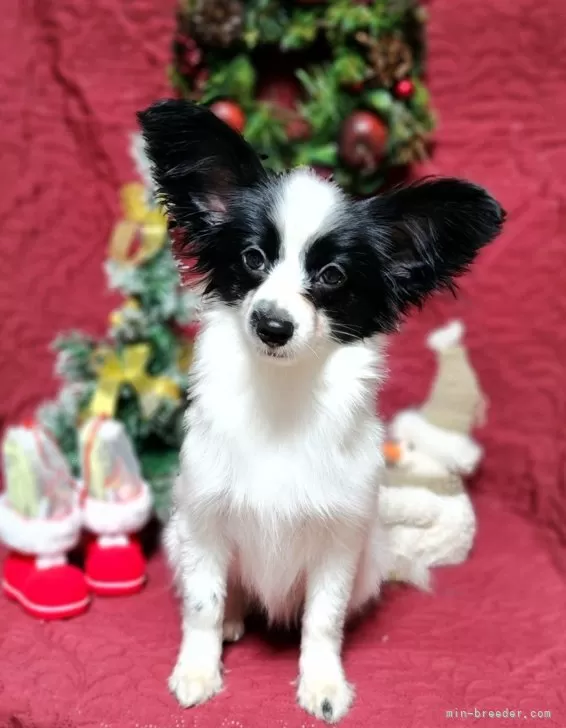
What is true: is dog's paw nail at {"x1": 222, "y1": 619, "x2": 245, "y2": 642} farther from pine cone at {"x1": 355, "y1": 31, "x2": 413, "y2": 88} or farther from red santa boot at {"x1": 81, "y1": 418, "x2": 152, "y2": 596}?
pine cone at {"x1": 355, "y1": 31, "x2": 413, "y2": 88}

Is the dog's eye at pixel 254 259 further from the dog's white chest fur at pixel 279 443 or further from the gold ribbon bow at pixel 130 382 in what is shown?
the gold ribbon bow at pixel 130 382

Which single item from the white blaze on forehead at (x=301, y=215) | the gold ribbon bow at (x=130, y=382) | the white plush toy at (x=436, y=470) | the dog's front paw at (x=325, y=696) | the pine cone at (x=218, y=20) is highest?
the pine cone at (x=218, y=20)

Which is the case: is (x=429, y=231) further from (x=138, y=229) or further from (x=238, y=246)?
(x=138, y=229)

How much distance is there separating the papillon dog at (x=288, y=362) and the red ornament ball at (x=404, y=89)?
2.43 ft

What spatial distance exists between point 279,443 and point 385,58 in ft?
3.66

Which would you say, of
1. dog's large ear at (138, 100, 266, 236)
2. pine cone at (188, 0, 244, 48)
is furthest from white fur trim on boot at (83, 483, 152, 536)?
pine cone at (188, 0, 244, 48)

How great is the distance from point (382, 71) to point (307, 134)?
257 mm

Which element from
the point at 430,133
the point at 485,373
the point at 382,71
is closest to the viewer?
the point at 382,71

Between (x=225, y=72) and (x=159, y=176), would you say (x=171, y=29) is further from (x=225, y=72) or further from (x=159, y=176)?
(x=159, y=176)

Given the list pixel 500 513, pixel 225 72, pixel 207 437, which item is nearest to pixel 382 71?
pixel 225 72

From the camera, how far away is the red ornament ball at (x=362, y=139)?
1838mm

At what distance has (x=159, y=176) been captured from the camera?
125 centimetres

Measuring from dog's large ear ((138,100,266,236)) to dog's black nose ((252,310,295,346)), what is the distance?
0.25 m

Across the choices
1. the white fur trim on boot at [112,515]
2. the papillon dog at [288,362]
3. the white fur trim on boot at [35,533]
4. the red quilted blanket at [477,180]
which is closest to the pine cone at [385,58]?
the red quilted blanket at [477,180]
